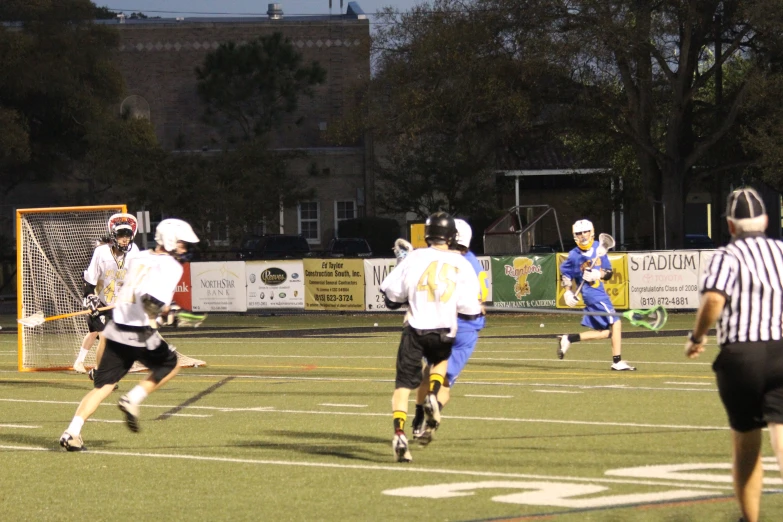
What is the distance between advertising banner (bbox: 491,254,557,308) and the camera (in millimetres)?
31375

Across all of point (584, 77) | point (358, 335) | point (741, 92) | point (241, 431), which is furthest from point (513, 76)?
point (241, 431)

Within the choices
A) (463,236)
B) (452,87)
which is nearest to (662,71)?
(452,87)

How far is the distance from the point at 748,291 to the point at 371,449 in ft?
14.7

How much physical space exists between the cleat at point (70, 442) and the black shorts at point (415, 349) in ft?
8.75

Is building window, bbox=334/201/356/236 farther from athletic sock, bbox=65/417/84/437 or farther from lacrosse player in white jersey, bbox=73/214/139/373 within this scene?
athletic sock, bbox=65/417/84/437

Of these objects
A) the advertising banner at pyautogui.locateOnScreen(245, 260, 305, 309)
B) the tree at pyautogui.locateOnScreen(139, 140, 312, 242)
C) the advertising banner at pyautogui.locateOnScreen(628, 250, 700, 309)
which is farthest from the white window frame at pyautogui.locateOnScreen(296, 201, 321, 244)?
the advertising banner at pyautogui.locateOnScreen(628, 250, 700, 309)

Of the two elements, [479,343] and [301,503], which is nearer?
[301,503]

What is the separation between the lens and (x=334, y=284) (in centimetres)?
3319

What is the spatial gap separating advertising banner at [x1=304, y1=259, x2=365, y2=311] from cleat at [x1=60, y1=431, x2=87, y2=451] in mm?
22315

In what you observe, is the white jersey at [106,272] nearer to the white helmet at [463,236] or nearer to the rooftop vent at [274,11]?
the white helmet at [463,236]

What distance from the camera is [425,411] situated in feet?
31.7

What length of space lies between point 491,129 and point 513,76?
2043 millimetres

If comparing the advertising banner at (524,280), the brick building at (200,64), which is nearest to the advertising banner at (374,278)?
the advertising banner at (524,280)

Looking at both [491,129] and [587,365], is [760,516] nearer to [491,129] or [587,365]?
[587,365]
